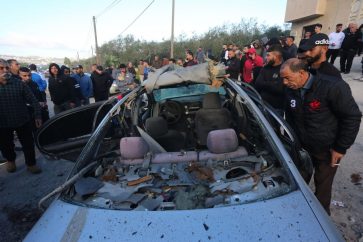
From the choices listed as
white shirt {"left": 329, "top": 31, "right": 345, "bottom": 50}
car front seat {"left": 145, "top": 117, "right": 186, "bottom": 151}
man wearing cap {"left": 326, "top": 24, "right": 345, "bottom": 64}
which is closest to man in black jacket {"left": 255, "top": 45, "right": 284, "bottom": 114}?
car front seat {"left": 145, "top": 117, "right": 186, "bottom": 151}

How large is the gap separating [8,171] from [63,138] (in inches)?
78.3

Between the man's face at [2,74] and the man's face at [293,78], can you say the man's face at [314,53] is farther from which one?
the man's face at [2,74]

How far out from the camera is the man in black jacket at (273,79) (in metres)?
3.66

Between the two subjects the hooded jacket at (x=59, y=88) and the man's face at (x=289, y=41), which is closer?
the hooded jacket at (x=59, y=88)

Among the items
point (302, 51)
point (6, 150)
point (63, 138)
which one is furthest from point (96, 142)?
point (6, 150)

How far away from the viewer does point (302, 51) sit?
273cm

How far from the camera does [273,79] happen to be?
370cm

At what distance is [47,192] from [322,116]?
3.53 m

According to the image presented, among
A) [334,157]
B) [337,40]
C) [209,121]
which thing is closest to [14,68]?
[209,121]

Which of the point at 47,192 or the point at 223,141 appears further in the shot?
the point at 47,192

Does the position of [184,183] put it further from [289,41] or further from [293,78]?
[289,41]

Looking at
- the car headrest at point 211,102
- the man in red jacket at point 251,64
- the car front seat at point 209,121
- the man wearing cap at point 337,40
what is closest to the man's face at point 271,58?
the car headrest at point 211,102

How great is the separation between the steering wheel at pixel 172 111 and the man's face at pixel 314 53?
1.75m

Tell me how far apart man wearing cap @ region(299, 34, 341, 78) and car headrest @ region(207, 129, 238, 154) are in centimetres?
107
